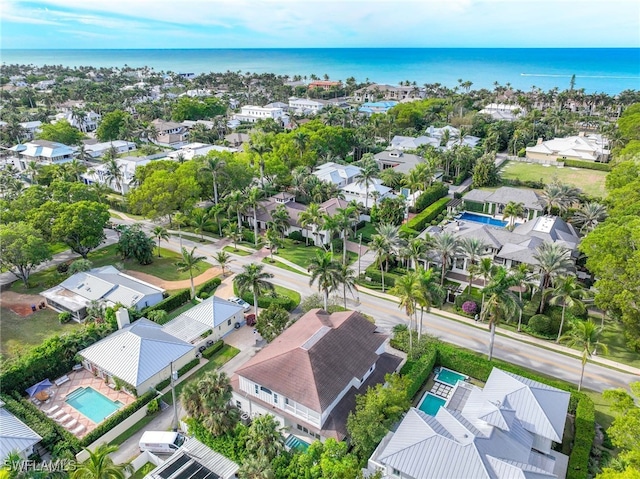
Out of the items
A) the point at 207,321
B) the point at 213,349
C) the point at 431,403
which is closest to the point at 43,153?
the point at 207,321

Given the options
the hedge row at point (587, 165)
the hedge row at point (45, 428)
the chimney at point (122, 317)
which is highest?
the chimney at point (122, 317)

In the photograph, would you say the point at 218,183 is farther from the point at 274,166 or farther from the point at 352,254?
the point at 352,254

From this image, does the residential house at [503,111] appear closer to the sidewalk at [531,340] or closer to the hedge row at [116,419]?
the sidewalk at [531,340]

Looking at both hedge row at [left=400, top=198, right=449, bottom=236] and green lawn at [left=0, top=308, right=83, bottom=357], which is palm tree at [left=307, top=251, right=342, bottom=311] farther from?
green lawn at [left=0, top=308, right=83, bottom=357]

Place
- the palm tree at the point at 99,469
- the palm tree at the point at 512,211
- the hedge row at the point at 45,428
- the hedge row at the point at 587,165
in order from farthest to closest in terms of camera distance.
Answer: the hedge row at the point at 587,165 < the palm tree at the point at 512,211 < the hedge row at the point at 45,428 < the palm tree at the point at 99,469

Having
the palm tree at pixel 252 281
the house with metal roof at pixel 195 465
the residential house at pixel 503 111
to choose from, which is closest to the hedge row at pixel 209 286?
the palm tree at pixel 252 281

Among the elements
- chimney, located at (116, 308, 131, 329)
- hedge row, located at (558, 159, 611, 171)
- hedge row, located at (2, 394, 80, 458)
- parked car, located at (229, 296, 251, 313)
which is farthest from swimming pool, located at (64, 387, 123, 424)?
hedge row, located at (558, 159, 611, 171)
